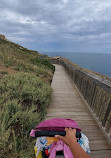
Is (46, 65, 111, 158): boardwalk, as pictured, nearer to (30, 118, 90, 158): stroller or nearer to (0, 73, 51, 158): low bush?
(0, 73, 51, 158): low bush

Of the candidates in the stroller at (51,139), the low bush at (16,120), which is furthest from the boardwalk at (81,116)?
the stroller at (51,139)

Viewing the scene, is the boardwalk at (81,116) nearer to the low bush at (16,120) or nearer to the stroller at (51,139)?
the low bush at (16,120)

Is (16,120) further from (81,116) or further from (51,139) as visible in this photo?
(81,116)

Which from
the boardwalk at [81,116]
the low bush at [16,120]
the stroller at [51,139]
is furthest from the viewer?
the boardwalk at [81,116]

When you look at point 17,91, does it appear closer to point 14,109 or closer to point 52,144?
point 14,109

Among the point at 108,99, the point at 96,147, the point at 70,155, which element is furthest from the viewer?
the point at 108,99

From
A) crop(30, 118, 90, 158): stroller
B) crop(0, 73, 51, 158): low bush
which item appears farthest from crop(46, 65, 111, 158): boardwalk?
crop(30, 118, 90, 158): stroller

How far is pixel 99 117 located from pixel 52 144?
2113 millimetres

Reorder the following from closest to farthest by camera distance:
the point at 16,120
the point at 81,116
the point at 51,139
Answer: the point at 51,139, the point at 16,120, the point at 81,116

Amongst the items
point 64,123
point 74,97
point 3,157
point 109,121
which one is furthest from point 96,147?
point 74,97

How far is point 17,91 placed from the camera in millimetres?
3576

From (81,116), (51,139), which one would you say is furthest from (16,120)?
(81,116)

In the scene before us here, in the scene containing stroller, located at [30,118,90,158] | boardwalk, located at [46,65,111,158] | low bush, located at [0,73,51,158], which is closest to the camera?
stroller, located at [30,118,90,158]

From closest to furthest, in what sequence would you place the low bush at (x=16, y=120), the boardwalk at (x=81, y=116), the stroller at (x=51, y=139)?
the stroller at (x=51, y=139) < the low bush at (x=16, y=120) < the boardwalk at (x=81, y=116)
